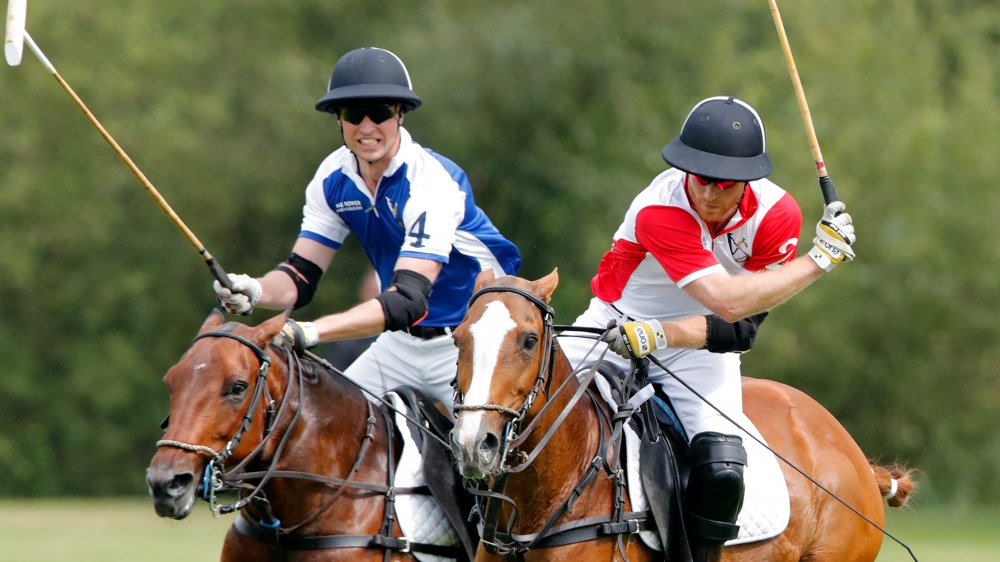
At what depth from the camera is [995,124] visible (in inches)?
1203

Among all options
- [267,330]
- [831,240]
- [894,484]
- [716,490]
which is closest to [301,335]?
[267,330]

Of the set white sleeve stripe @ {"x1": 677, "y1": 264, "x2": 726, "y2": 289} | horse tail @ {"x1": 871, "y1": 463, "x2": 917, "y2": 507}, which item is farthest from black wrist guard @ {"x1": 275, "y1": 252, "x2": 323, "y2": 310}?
horse tail @ {"x1": 871, "y1": 463, "x2": 917, "y2": 507}

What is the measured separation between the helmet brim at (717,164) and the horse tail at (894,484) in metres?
2.08

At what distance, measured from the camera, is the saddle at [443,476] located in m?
6.34

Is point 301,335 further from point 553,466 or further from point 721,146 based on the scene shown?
point 721,146

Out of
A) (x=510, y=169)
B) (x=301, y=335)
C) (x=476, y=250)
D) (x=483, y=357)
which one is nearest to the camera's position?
(x=483, y=357)

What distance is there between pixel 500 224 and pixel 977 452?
11.0 meters

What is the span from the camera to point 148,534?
2050 cm

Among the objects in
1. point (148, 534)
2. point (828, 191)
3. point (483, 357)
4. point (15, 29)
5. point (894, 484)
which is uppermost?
point (15, 29)

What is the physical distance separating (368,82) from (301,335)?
4.52ft

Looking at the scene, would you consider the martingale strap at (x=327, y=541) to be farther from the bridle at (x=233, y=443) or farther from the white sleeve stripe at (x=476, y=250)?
the white sleeve stripe at (x=476, y=250)

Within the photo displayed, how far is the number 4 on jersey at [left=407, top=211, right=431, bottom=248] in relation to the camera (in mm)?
6707

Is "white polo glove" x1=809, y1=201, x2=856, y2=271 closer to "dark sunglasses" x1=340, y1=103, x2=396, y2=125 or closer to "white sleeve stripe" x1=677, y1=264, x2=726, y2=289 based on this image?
"white sleeve stripe" x1=677, y1=264, x2=726, y2=289

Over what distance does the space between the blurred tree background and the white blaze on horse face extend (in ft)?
76.6
